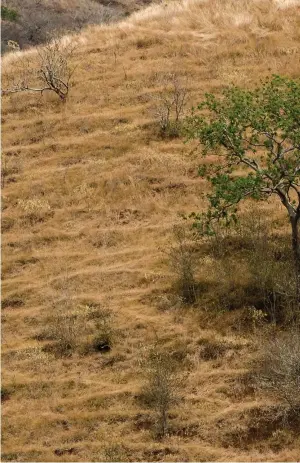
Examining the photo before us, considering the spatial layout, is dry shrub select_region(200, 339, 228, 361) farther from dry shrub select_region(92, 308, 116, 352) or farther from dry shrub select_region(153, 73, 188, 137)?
dry shrub select_region(153, 73, 188, 137)

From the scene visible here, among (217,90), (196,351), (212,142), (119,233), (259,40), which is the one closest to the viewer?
(196,351)

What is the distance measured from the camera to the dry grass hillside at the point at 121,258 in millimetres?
12891

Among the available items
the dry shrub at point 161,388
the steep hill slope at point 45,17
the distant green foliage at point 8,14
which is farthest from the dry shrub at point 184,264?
the distant green foliage at point 8,14

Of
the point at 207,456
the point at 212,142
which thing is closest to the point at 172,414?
the point at 207,456

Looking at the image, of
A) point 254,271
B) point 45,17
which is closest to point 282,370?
point 254,271

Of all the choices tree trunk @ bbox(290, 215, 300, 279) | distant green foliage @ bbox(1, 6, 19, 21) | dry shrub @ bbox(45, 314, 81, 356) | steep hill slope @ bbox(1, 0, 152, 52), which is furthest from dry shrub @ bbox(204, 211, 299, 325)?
distant green foliage @ bbox(1, 6, 19, 21)

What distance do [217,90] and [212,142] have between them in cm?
787

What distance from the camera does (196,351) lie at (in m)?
14.4

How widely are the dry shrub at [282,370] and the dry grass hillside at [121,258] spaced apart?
281mm

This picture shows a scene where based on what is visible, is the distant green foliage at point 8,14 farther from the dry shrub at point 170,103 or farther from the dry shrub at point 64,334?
the dry shrub at point 64,334

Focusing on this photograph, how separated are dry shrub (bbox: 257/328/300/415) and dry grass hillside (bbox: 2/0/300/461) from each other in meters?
0.28

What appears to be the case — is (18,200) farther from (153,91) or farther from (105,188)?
(153,91)

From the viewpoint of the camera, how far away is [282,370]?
1275 centimetres

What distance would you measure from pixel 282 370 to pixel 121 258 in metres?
5.92
